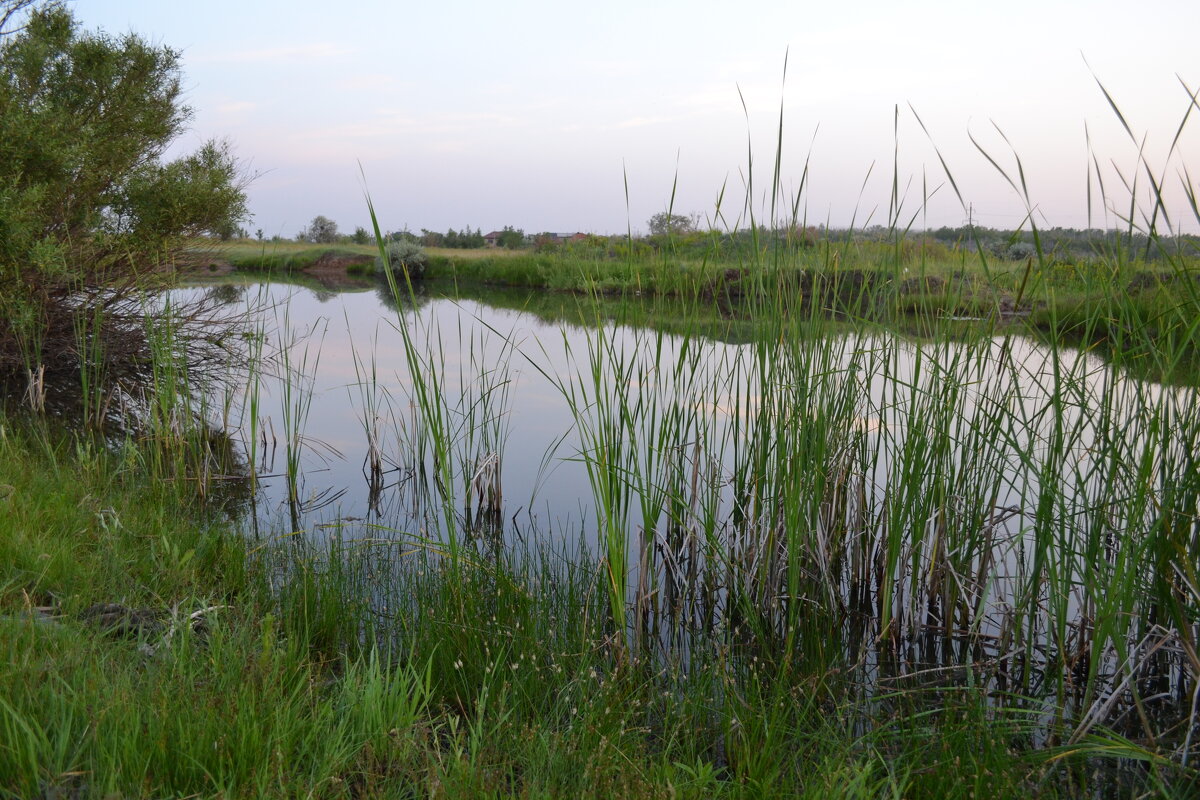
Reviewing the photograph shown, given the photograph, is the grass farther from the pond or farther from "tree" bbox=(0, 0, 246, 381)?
"tree" bbox=(0, 0, 246, 381)

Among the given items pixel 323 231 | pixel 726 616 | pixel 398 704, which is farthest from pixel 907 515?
pixel 323 231

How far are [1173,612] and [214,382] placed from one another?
6.98 meters

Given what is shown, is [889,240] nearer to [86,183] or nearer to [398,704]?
[398,704]

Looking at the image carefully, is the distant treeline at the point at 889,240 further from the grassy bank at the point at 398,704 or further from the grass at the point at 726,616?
A: the grassy bank at the point at 398,704

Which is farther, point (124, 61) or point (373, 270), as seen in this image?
point (373, 270)

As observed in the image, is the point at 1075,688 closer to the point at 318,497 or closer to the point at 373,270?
the point at 318,497

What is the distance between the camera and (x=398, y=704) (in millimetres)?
1534

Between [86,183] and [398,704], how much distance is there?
6.80 m

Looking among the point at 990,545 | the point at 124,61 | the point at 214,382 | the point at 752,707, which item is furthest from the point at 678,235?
the point at 124,61

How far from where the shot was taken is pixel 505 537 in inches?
143

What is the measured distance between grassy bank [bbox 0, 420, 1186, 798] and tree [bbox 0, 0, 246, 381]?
406 cm

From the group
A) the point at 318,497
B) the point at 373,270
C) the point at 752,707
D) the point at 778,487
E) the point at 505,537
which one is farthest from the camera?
the point at 373,270

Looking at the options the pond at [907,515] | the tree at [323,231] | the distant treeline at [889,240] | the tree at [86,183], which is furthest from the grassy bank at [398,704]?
the tree at [323,231]

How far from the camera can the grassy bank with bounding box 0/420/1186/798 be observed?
1.27 m
